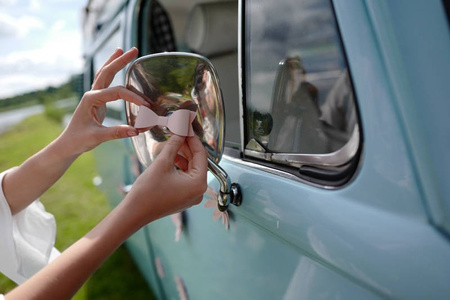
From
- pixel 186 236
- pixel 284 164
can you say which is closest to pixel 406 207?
pixel 284 164

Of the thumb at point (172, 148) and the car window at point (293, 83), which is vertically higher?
the car window at point (293, 83)

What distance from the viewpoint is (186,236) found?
1331mm

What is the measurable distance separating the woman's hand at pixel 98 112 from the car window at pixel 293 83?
1.07ft

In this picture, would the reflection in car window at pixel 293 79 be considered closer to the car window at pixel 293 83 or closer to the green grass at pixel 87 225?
→ the car window at pixel 293 83

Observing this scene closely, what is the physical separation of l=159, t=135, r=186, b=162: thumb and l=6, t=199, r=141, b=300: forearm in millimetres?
127

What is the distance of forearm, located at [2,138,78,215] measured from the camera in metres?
1.11

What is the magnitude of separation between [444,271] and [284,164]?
439mm

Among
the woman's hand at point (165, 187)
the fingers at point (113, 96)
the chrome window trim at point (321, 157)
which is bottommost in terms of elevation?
the woman's hand at point (165, 187)

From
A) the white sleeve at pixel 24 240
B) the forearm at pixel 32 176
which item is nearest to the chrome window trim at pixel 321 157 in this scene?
the forearm at pixel 32 176

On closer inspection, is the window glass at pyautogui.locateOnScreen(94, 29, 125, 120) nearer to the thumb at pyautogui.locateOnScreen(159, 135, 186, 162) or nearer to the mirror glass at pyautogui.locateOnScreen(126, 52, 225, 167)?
the mirror glass at pyautogui.locateOnScreen(126, 52, 225, 167)

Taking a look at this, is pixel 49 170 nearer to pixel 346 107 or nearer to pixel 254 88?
pixel 254 88

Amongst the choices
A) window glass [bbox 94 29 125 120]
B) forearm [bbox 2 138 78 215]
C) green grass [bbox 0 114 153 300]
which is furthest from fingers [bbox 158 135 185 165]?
green grass [bbox 0 114 153 300]

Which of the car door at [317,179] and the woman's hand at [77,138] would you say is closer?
the car door at [317,179]

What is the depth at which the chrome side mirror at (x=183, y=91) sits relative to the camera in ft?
2.67
